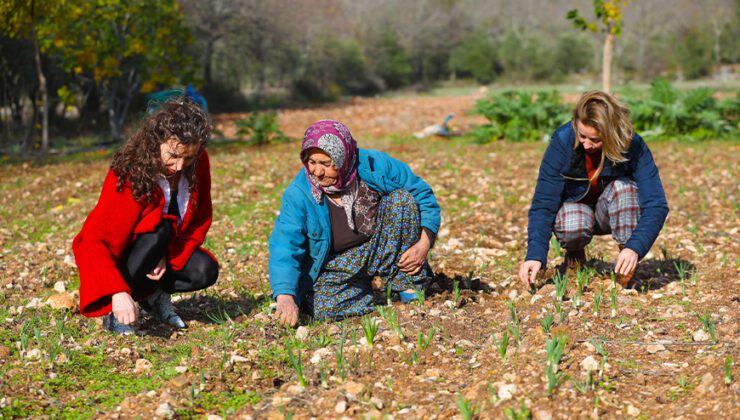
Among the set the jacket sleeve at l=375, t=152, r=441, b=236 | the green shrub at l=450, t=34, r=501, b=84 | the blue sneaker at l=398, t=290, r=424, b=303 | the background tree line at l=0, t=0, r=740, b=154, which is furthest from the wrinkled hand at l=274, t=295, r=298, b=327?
the green shrub at l=450, t=34, r=501, b=84

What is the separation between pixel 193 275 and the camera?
423cm

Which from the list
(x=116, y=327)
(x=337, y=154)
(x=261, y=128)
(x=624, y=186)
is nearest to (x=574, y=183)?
(x=624, y=186)

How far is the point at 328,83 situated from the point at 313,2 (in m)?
3.67

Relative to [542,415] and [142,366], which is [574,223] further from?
[142,366]

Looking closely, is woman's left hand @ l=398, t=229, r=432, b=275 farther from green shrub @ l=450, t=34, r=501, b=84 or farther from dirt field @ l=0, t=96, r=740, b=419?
green shrub @ l=450, t=34, r=501, b=84

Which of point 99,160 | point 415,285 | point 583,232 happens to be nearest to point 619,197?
point 583,232

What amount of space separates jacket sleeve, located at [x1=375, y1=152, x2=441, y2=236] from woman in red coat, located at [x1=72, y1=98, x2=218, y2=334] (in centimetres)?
98

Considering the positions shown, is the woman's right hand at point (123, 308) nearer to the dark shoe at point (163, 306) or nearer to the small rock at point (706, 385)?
the dark shoe at point (163, 306)

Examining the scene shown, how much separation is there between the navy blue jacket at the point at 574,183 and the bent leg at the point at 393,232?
633 millimetres

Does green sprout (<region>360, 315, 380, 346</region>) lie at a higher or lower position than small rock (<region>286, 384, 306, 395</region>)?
higher

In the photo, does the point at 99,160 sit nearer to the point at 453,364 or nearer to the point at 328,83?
the point at 453,364

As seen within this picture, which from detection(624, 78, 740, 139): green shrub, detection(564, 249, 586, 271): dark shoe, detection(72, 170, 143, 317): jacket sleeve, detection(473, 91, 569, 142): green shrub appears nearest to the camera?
detection(72, 170, 143, 317): jacket sleeve

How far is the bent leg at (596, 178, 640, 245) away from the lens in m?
4.29

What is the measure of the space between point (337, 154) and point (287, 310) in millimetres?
804
